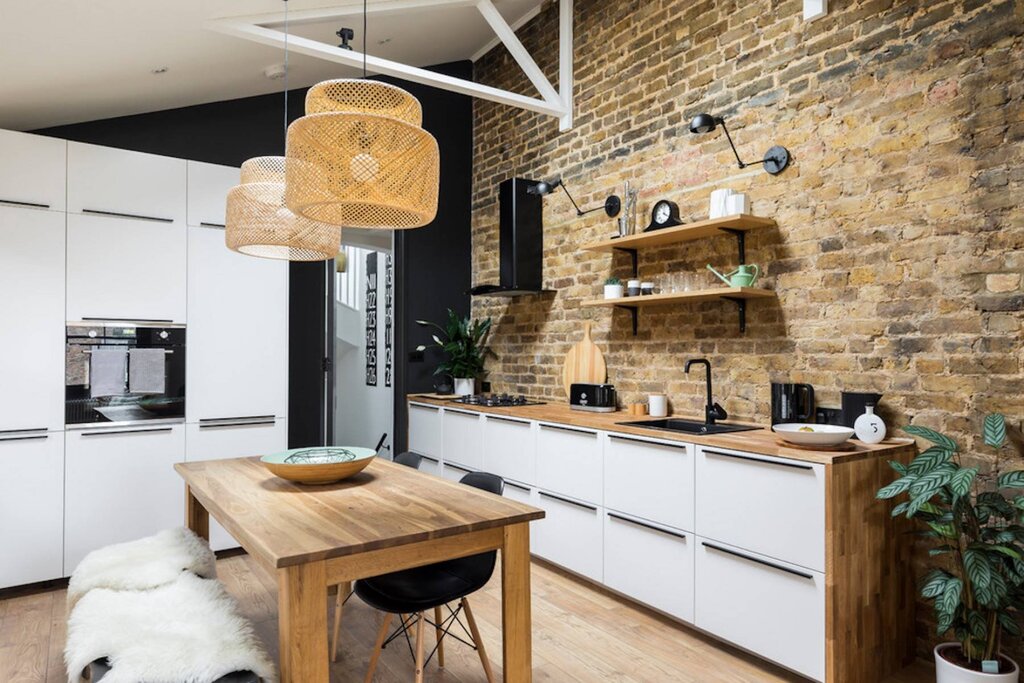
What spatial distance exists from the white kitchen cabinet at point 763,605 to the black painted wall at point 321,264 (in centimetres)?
334

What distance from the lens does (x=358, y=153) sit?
200 cm

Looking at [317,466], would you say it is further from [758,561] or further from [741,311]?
[741,311]

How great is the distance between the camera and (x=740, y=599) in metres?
2.78

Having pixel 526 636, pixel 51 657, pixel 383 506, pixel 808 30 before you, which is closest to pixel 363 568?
pixel 383 506

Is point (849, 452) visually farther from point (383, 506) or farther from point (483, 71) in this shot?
point (483, 71)

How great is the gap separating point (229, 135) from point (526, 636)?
4.33m

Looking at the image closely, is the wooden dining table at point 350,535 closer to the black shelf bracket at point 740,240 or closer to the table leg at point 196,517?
the table leg at point 196,517

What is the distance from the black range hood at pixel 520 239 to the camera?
4.87 metres

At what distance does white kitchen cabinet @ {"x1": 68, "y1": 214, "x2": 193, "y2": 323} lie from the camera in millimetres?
3758

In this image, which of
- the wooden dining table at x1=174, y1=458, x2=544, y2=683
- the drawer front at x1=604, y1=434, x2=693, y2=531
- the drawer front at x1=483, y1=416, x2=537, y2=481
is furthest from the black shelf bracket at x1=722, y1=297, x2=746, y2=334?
the wooden dining table at x1=174, y1=458, x2=544, y2=683

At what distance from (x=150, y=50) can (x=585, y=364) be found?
323cm

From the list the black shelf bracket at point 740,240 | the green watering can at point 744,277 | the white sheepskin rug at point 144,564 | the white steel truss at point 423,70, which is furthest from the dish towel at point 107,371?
the black shelf bracket at point 740,240

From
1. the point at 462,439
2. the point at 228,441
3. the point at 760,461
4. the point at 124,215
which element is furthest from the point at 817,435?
the point at 124,215

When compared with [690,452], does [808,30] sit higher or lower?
higher
